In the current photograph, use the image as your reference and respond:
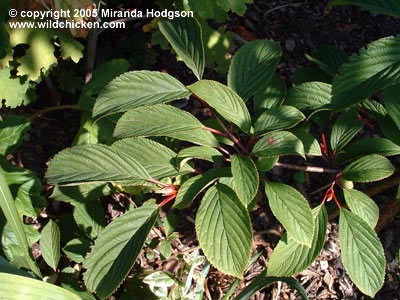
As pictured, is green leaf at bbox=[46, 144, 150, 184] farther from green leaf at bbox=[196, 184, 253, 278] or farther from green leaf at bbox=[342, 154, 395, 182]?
green leaf at bbox=[342, 154, 395, 182]

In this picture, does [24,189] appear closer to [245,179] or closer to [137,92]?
[137,92]

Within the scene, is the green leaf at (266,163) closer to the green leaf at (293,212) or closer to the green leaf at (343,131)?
the green leaf at (293,212)

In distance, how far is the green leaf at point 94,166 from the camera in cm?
141

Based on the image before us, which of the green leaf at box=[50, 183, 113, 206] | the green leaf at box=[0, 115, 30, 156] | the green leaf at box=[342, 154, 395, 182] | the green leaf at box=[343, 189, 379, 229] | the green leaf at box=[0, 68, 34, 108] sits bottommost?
the green leaf at box=[343, 189, 379, 229]

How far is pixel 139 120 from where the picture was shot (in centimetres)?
145

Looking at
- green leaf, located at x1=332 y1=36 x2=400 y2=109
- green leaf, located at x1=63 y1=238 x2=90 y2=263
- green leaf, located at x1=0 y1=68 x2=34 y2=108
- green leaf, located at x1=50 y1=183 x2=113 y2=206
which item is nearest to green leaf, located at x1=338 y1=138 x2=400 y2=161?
green leaf, located at x1=332 y1=36 x2=400 y2=109

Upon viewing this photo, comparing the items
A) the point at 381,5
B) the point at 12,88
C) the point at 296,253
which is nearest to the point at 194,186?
the point at 296,253

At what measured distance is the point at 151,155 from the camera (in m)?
1.52

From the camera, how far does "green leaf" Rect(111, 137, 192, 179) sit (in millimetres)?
1503

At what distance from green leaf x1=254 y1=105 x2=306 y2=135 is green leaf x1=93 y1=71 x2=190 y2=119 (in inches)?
8.4

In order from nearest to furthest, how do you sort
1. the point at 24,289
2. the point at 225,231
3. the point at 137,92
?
1. the point at 24,289
2. the point at 225,231
3. the point at 137,92

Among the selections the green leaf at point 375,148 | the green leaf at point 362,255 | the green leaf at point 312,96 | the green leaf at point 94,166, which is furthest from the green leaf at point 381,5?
the green leaf at point 94,166

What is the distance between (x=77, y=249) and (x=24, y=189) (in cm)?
27

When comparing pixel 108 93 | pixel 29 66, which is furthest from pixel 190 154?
pixel 29 66
